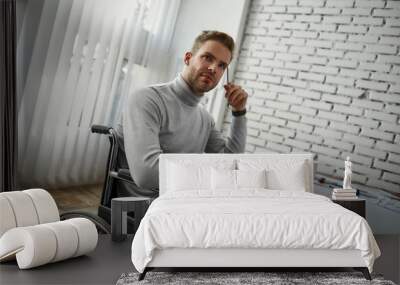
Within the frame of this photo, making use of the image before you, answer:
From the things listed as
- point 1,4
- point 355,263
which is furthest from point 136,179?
point 1,4

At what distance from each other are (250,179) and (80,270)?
43.7 inches

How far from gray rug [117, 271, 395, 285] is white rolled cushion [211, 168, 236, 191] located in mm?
678

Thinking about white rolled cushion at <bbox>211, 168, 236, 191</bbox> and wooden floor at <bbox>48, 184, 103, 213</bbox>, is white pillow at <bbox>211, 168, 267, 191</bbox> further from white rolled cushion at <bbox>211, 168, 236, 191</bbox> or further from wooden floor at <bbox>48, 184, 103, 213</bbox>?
wooden floor at <bbox>48, 184, 103, 213</bbox>

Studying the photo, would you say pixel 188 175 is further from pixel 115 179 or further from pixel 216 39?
pixel 216 39

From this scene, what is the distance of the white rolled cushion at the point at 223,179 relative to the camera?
3.32m

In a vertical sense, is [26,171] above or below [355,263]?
below

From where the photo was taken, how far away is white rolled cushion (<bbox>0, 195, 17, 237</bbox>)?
110 inches

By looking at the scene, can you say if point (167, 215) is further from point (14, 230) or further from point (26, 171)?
point (26, 171)

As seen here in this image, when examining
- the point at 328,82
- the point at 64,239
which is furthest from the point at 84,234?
the point at 328,82

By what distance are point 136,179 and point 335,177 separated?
2.18 meters

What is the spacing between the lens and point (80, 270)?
281cm

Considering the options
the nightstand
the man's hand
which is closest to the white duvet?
the nightstand

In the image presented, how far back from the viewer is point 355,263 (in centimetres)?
267

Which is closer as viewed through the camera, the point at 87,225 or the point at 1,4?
the point at 87,225
